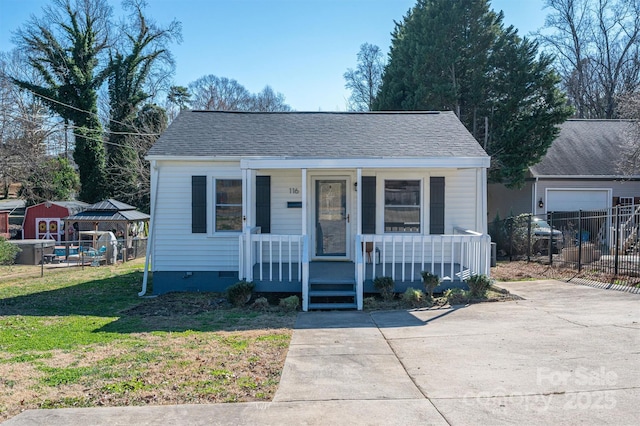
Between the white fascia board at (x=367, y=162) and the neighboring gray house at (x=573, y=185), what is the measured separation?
11.1m

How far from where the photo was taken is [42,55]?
2902 cm

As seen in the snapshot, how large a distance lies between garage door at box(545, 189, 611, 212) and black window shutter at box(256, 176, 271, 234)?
14.0 meters

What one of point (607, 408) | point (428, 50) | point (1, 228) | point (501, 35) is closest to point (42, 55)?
point (1, 228)

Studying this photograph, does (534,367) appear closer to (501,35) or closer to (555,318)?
(555,318)

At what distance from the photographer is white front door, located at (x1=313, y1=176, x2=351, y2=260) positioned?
36.9ft

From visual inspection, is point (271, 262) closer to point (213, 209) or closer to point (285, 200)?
point (285, 200)

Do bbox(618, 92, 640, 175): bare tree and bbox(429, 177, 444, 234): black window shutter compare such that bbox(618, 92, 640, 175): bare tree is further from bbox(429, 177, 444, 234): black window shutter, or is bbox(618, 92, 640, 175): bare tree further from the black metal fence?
bbox(429, 177, 444, 234): black window shutter

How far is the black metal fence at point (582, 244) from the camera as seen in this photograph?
36.3 ft

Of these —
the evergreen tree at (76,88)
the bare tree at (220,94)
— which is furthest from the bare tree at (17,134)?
the bare tree at (220,94)

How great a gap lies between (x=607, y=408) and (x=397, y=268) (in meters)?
6.28

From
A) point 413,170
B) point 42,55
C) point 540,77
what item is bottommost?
point 413,170

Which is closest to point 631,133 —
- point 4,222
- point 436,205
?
point 436,205

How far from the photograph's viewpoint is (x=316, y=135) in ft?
39.0

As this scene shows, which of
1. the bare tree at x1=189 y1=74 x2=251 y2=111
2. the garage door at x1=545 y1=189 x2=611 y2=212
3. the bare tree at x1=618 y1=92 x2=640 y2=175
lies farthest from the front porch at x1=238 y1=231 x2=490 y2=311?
the bare tree at x1=189 y1=74 x2=251 y2=111
